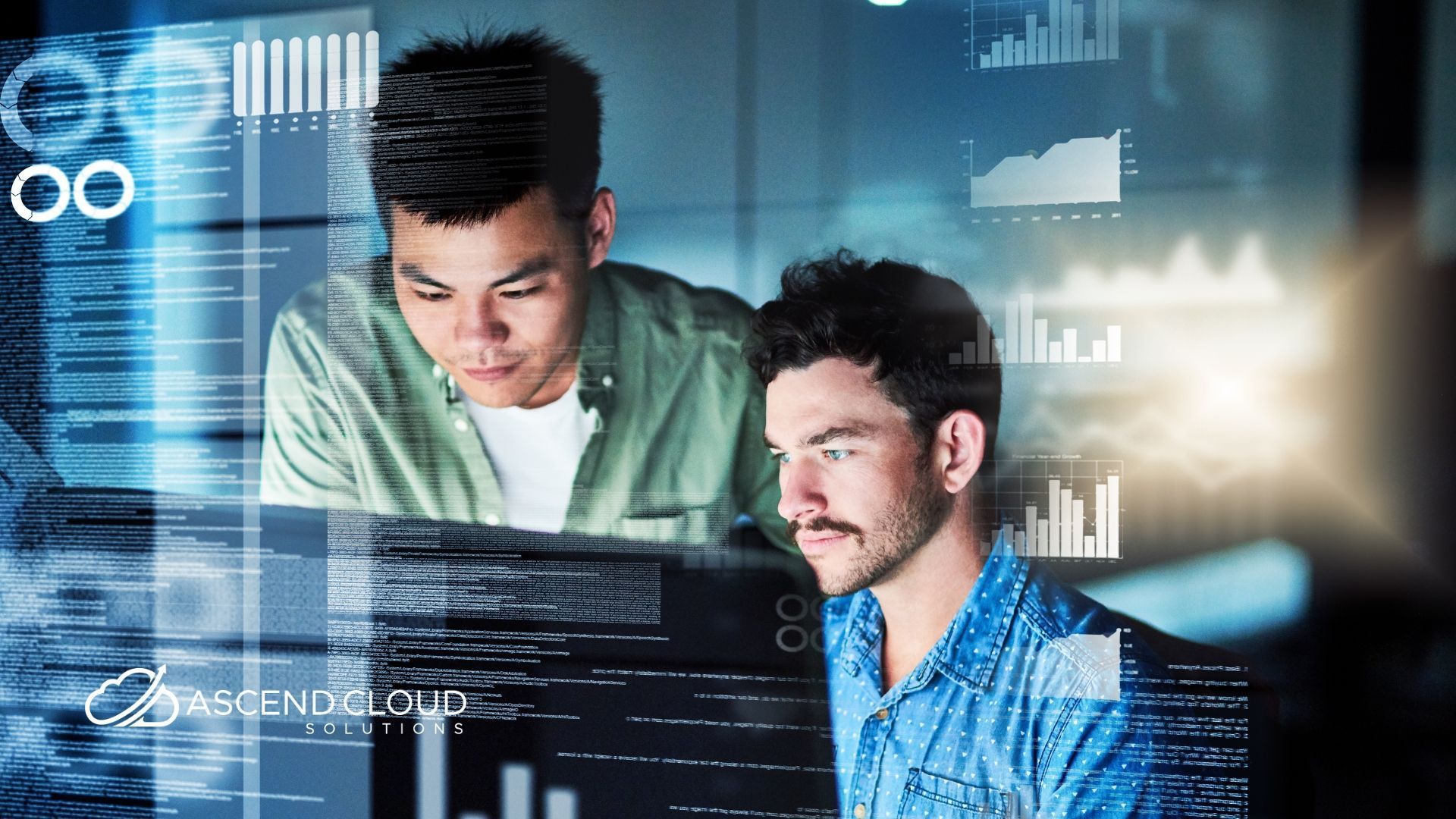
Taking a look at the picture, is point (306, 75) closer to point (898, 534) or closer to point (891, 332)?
point (891, 332)

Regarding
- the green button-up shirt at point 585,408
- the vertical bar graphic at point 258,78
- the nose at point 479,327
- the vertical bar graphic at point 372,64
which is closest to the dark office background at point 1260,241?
the green button-up shirt at point 585,408

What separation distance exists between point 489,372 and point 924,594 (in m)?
0.87

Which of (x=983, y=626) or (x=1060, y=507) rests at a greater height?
(x=1060, y=507)

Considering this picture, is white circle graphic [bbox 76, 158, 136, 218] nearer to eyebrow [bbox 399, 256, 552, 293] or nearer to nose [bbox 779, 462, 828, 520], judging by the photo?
eyebrow [bbox 399, 256, 552, 293]

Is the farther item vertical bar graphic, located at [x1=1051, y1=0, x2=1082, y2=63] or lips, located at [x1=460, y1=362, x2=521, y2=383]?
lips, located at [x1=460, y1=362, x2=521, y2=383]

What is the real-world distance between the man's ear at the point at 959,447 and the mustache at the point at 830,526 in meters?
0.17

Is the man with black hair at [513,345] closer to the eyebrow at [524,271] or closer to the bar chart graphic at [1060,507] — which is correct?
the eyebrow at [524,271]

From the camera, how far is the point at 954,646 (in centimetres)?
172

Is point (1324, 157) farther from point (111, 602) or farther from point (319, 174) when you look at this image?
point (111, 602)

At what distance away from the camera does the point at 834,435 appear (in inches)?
68.2

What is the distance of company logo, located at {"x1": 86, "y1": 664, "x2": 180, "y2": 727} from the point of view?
2055 millimetres

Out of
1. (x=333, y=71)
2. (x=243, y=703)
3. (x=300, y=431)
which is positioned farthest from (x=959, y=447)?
(x=243, y=703)

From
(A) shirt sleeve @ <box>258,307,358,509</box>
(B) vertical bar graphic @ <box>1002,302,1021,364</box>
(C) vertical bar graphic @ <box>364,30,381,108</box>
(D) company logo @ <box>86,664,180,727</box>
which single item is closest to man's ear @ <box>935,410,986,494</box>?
(B) vertical bar graphic @ <box>1002,302,1021,364</box>

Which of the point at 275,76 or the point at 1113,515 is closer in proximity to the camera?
the point at 1113,515
